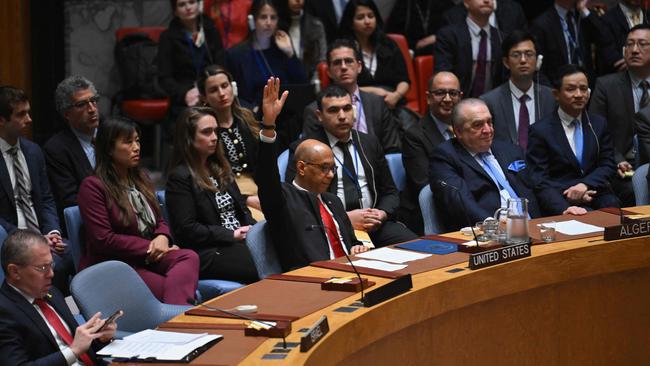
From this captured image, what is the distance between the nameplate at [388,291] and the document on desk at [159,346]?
1.85ft

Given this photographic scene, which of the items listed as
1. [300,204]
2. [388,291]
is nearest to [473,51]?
[300,204]

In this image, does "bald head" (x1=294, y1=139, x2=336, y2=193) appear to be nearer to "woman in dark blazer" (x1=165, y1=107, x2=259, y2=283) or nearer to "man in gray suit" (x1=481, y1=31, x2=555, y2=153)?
"woman in dark blazer" (x1=165, y1=107, x2=259, y2=283)

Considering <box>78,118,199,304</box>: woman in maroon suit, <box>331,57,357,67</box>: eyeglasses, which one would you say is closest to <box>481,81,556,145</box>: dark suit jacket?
<box>331,57,357,67</box>: eyeglasses

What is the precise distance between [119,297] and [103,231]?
0.80 meters

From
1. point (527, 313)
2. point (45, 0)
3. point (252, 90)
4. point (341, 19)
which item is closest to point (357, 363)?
point (527, 313)

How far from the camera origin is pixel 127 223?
4.70 metres

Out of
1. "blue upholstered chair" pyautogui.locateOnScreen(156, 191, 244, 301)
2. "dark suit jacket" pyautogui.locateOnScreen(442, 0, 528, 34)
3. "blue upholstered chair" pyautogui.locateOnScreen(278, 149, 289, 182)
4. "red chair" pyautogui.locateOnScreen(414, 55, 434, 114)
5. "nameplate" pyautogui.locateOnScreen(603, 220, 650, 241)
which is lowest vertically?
"blue upholstered chair" pyautogui.locateOnScreen(156, 191, 244, 301)

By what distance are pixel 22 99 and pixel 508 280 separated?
2.43 m

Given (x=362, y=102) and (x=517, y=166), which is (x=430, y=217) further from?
(x=362, y=102)

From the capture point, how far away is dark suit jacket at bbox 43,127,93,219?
5.21 meters

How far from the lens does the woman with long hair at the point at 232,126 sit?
18.6ft

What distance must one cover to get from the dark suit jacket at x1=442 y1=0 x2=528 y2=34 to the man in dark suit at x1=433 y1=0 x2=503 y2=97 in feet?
1.09

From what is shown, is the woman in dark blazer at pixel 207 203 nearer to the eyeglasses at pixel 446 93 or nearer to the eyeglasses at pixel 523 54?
the eyeglasses at pixel 446 93

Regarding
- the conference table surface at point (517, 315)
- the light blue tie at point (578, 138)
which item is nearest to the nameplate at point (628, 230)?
the conference table surface at point (517, 315)
